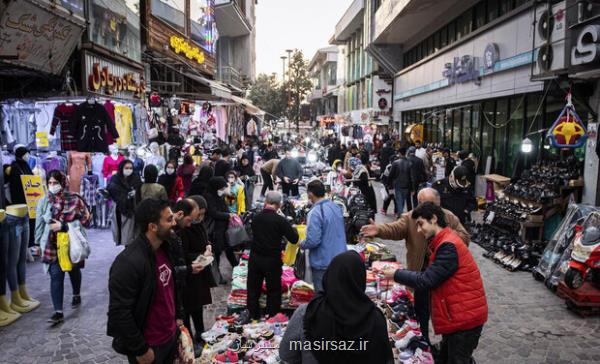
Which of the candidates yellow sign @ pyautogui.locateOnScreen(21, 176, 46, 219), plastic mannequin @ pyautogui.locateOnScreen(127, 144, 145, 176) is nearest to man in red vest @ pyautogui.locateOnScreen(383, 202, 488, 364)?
yellow sign @ pyautogui.locateOnScreen(21, 176, 46, 219)

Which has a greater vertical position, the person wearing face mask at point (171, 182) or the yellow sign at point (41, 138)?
the yellow sign at point (41, 138)

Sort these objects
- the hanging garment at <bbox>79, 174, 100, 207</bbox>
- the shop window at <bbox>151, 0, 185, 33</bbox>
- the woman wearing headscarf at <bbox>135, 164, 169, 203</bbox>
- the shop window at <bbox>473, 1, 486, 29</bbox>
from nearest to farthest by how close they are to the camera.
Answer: the woman wearing headscarf at <bbox>135, 164, 169, 203</bbox>, the hanging garment at <bbox>79, 174, 100, 207</bbox>, the shop window at <bbox>151, 0, 185, 33</bbox>, the shop window at <bbox>473, 1, 486, 29</bbox>

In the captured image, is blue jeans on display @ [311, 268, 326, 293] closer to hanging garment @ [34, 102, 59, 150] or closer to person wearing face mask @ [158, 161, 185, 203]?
person wearing face mask @ [158, 161, 185, 203]

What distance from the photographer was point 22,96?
1070 centimetres

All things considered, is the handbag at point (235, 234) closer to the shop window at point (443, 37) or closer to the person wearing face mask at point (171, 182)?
the person wearing face mask at point (171, 182)

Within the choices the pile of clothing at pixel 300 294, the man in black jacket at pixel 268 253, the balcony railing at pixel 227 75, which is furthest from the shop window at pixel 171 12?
the pile of clothing at pixel 300 294

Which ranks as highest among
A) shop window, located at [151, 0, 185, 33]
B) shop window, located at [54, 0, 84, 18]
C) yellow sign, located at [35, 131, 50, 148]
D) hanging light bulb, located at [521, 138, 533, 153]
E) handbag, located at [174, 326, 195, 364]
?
shop window, located at [151, 0, 185, 33]

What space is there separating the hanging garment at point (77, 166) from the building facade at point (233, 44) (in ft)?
57.2

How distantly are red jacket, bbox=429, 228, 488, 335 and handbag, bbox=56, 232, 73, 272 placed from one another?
184 inches

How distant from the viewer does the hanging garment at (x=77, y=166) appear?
10812 mm

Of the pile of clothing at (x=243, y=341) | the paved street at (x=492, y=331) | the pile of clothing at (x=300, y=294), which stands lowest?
the paved street at (x=492, y=331)

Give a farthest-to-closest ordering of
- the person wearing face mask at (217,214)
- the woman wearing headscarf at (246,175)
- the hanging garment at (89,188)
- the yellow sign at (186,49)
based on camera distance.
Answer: the yellow sign at (186,49), the woman wearing headscarf at (246,175), the hanging garment at (89,188), the person wearing face mask at (217,214)

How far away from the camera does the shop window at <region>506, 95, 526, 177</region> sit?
12.6 metres

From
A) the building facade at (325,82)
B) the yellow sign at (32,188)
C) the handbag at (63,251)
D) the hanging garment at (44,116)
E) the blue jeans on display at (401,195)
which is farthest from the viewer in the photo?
the building facade at (325,82)
